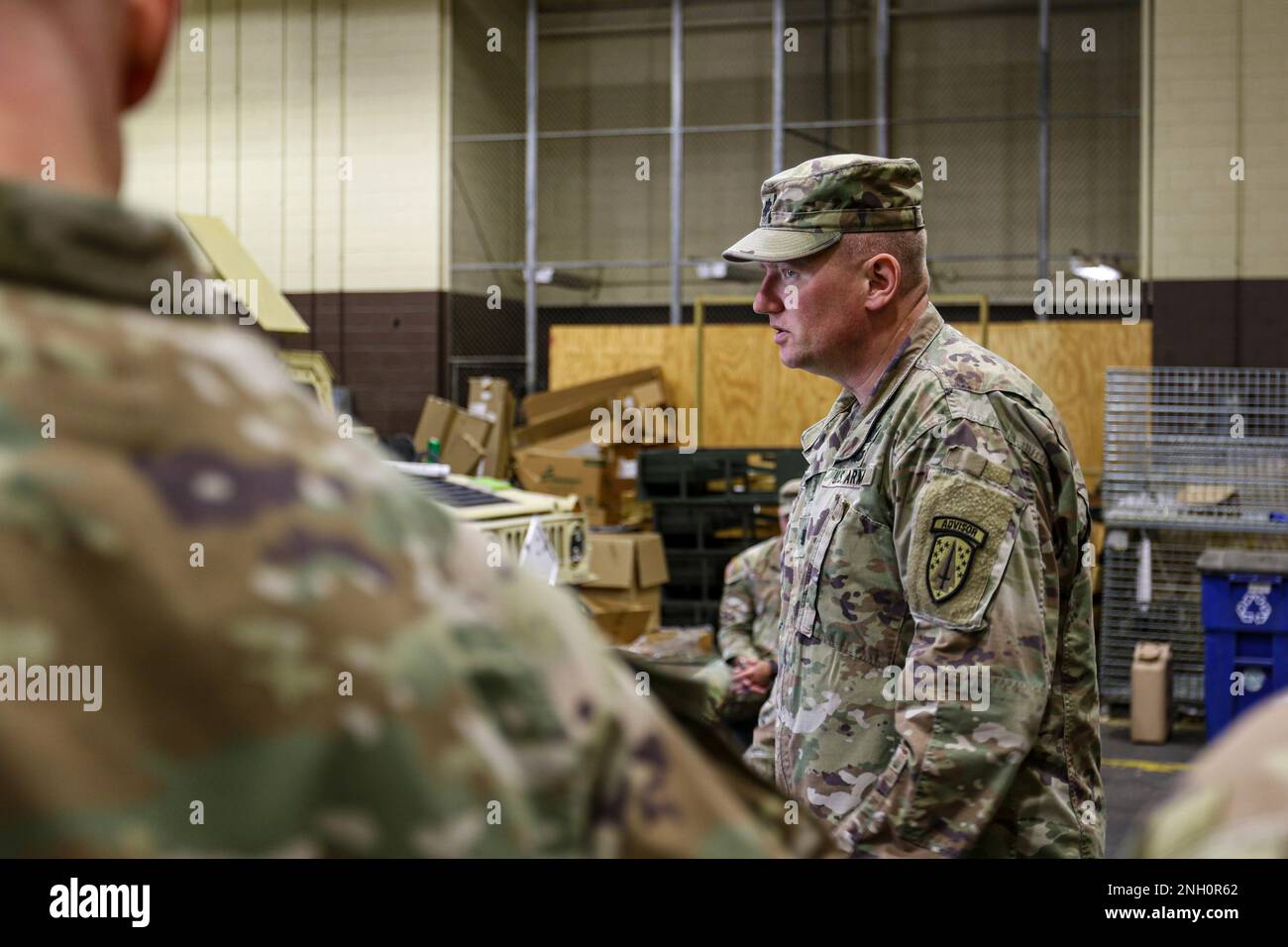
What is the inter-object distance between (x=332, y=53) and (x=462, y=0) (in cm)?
144

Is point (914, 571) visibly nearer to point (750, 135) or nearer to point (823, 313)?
point (823, 313)

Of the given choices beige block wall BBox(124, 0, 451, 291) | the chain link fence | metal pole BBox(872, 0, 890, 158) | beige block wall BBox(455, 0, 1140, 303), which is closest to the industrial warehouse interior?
beige block wall BBox(124, 0, 451, 291)

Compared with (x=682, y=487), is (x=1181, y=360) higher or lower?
higher

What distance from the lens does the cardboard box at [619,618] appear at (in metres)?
8.20

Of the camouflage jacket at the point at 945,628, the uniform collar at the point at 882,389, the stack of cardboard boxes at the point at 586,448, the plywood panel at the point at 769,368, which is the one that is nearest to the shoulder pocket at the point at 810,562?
the camouflage jacket at the point at 945,628

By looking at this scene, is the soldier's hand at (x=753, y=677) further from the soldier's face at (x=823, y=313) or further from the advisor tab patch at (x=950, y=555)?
the advisor tab patch at (x=950, y=555)

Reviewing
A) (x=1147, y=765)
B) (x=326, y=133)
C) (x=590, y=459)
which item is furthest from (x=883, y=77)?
(x=1147, y=765)

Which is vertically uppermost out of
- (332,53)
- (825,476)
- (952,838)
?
(332,53)

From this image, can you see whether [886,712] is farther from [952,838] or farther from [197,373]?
[197,373]

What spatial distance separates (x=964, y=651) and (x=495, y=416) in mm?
10869

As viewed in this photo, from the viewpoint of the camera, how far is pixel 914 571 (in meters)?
1.98

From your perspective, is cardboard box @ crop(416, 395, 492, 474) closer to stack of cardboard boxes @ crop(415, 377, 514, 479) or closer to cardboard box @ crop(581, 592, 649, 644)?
stack of cardboard boxes @ crop(415, 377, 514, 479)

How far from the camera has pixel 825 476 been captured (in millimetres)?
2279
